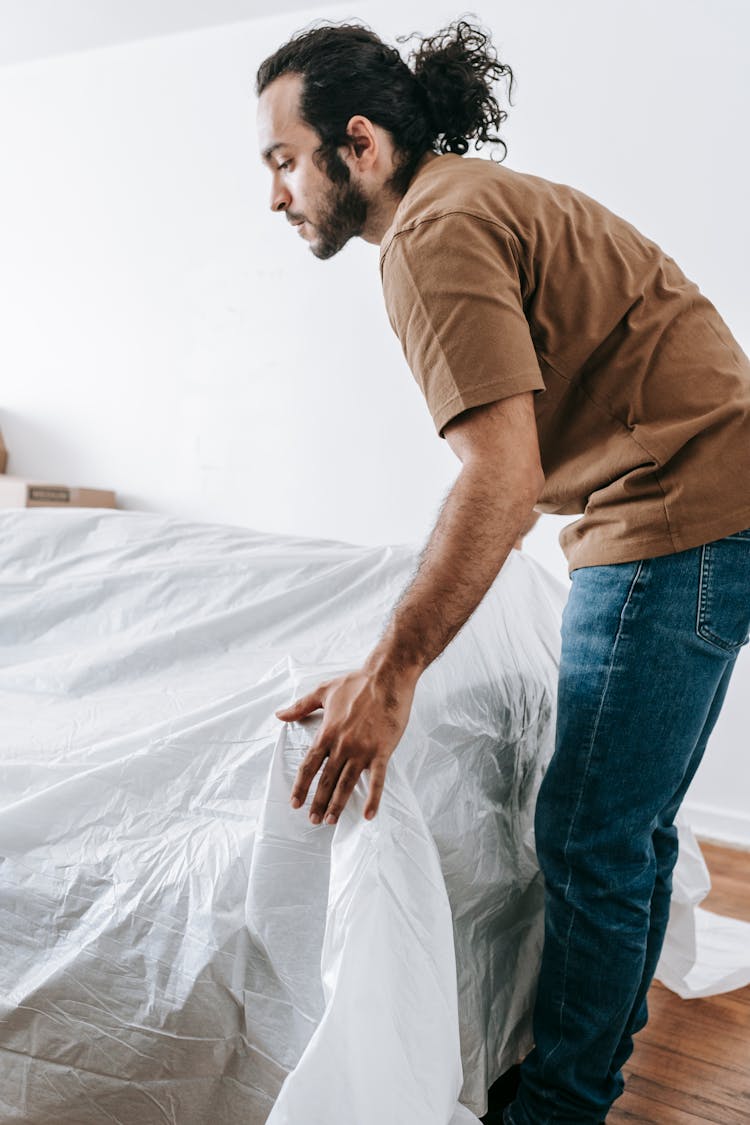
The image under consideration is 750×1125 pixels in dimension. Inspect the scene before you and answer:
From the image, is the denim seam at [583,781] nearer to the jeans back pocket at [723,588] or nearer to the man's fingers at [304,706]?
the jeans back pocket at [723,588]

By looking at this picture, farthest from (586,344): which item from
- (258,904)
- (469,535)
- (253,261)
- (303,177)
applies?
(253,261)

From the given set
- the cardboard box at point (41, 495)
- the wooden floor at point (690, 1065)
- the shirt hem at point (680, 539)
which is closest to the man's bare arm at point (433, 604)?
the shirt hem at point (680, 539)

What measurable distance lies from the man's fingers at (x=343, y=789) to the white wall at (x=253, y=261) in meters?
1.85

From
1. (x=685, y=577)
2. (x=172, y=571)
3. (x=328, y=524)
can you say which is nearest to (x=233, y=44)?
(x=328, y=524)

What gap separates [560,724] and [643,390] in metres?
0.37

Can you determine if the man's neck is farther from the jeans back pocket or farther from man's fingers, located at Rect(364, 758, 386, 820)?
man's fingers, located at Rect(364, 758, 386, 820)

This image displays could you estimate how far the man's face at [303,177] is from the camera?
1.12m

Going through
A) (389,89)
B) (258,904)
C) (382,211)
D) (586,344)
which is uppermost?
(389,89)

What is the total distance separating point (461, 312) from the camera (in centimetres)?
88

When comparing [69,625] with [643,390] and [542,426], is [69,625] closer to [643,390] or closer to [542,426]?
[542,426]

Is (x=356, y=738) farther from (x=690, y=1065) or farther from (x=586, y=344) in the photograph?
(x=690, y=1065)

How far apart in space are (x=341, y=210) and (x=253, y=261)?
212 centimetres

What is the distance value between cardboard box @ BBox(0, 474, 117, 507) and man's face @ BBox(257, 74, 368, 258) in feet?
7.16

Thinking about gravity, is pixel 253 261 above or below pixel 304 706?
above
